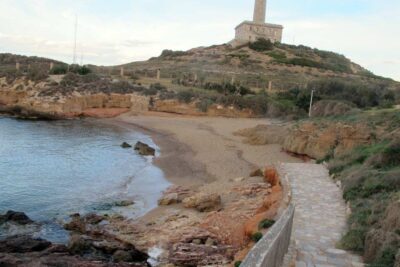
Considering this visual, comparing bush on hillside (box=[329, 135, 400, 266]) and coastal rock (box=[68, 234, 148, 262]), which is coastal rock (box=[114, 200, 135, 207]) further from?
bush on hillside (box=[329, 135, 400, 266])

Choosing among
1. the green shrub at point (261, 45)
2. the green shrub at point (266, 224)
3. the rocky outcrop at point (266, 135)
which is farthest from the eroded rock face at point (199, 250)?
the green shrub at point (261, 45)

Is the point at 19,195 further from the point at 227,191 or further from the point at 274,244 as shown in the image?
the point at 274,244

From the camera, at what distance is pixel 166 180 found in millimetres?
21281

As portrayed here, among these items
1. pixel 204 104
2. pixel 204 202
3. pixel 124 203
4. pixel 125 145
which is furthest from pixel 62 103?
pixel 204 202

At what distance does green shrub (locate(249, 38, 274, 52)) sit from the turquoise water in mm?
48546

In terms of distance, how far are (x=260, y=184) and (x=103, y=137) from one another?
59.5 ft

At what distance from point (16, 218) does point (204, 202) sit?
248 inches

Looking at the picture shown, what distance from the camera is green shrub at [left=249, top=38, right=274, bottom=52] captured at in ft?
259

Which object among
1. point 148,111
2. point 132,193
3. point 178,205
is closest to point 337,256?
point 178,205

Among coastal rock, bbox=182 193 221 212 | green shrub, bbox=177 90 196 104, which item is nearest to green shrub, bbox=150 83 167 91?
green shrub, bbox=177 90 196 104

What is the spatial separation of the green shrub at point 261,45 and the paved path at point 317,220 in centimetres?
6399

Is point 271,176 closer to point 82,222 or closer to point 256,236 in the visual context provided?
point 256,236

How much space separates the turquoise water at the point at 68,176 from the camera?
54.4 feet

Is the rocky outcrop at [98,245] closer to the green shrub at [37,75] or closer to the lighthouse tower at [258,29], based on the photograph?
the green shrub at [37,75]
